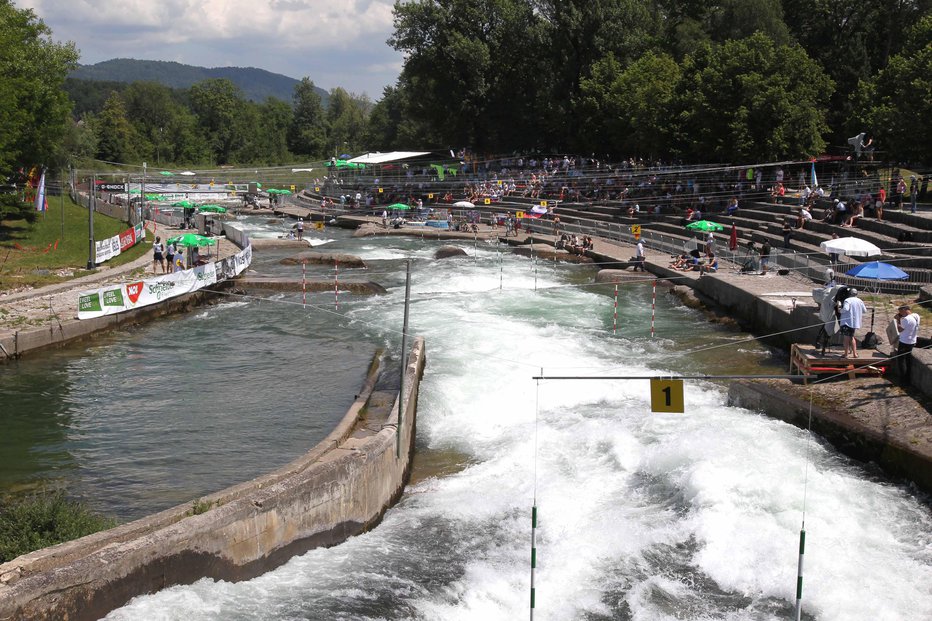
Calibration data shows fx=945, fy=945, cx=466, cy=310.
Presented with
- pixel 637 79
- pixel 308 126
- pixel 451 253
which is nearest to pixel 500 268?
pixel 451 253

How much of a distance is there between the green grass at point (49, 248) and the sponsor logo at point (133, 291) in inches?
225

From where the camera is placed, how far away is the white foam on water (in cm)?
1237

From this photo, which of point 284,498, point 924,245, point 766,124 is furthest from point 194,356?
point 766,124

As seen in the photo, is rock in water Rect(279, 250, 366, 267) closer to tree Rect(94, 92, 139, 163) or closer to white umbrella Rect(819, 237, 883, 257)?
white umbrella Rect(819, 237, 883, 257)

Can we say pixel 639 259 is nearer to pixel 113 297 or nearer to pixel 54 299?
pixel 113 297

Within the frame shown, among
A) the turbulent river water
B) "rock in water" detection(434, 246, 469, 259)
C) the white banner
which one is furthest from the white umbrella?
"rock in water" detection(434, 246, 469, 259)

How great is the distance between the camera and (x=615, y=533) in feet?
47.3

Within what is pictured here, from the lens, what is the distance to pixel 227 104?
13425cm

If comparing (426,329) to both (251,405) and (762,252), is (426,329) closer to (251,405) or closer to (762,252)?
(251,405)

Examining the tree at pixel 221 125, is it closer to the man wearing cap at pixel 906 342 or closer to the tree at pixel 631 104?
the tree at pixel 631 104

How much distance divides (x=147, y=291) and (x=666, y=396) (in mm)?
21880

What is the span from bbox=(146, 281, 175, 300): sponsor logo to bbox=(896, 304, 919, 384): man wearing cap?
884 inches

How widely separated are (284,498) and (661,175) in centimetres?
4348

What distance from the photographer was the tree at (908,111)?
39000 mm
